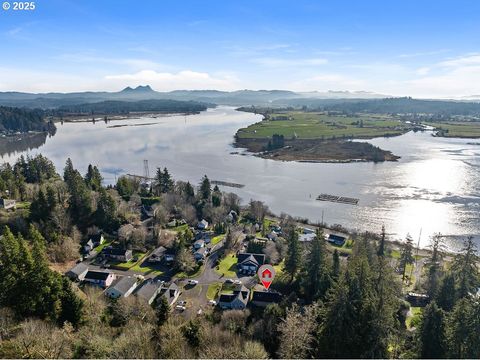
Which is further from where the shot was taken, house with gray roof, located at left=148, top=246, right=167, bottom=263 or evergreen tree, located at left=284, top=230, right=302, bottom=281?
house with gray roof, located at left=148, top=246, right=167, bottom=263

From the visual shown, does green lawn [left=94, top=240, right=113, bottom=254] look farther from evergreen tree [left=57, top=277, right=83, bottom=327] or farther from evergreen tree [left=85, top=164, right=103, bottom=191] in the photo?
evergreen tree [left=57, top=277, right=83, bottom=327]

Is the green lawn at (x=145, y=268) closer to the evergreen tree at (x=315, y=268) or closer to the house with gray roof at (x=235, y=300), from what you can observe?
the house with gray roof at (x=235, y=300)

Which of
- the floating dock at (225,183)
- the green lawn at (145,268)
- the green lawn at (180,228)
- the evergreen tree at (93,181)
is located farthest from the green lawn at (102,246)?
the floating dock at (225,183)

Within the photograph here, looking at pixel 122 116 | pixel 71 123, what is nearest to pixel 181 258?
pixel 71 123

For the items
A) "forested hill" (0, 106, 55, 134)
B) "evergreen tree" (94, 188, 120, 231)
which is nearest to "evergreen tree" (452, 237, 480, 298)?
"evergreen tree" (94, 188, 120, 231)

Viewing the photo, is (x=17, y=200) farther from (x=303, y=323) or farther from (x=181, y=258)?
(x=303, y=323)

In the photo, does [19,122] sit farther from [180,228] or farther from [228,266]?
[228,266]

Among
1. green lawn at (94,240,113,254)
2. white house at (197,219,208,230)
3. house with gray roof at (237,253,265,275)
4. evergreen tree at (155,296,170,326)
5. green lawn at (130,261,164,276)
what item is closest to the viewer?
evergreen tree at (155,296,170,326)
